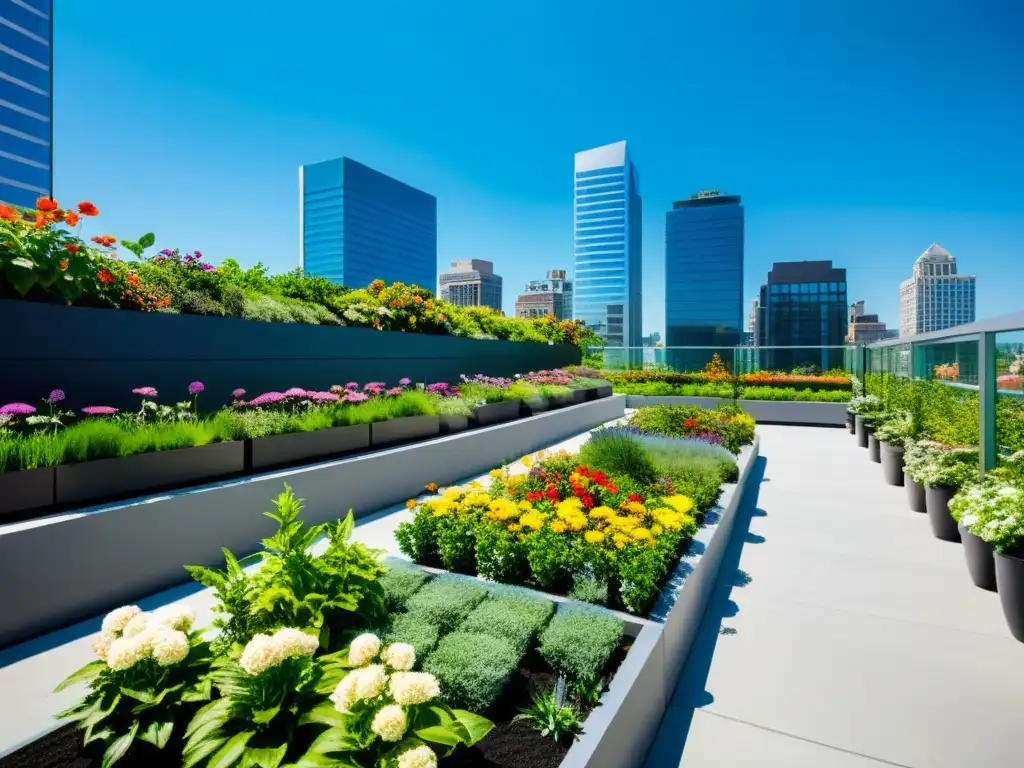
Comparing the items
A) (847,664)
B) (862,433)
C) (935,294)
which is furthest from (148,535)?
(935,294)

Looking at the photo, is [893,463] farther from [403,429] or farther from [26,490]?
[26,490]

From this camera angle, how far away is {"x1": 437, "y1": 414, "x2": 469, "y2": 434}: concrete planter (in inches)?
260

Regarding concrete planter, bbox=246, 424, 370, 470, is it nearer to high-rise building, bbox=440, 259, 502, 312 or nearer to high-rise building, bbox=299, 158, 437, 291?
high-rise building, bbox=299, 158, 437, 291

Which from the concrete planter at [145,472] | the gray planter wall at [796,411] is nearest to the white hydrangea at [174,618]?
the concrete planter at [145,472]

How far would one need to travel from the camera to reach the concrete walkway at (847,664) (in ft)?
6.52

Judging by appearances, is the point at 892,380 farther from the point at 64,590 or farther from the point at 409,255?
the point at 409,255

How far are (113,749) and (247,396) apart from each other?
4.59 metres

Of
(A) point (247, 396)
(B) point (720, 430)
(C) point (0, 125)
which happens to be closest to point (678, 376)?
(B) point (720, 430)

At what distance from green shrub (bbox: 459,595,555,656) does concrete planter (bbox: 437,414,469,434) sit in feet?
13.9

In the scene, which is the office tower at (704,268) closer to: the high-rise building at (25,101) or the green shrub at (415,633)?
the high-rise building at (25,101)

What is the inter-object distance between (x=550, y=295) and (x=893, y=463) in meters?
111

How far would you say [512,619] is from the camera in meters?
2.16

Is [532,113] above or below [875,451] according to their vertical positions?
above

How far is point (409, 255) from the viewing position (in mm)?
116625
